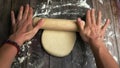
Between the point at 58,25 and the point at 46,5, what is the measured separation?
0.60 ft

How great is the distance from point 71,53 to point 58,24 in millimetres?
164

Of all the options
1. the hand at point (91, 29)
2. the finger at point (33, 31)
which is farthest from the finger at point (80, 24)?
the finger at point (33, 31)

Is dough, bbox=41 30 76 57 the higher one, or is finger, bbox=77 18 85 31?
finger, bbox=77 18 85 31

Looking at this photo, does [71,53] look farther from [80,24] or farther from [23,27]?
[23,27]

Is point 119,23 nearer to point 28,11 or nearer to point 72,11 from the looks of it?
point 72,11

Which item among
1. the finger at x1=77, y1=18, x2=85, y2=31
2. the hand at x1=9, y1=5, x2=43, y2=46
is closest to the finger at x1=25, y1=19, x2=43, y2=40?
the hand at x1=9, y1=5, x2=43, y2=46

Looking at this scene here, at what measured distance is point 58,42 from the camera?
1.14m

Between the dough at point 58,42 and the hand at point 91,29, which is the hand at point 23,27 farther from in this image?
the hand at point 91,29

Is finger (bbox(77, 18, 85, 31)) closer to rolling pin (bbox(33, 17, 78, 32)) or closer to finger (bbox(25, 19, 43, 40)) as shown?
rolling pin (bbox(33, 17, 78, 32))

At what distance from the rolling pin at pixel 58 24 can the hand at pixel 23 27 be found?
0.03 metres

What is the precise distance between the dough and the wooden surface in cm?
3

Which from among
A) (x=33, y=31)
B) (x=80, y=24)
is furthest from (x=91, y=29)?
(x=33, y=31)

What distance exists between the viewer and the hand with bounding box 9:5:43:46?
3.55ft

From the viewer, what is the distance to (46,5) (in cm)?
125
